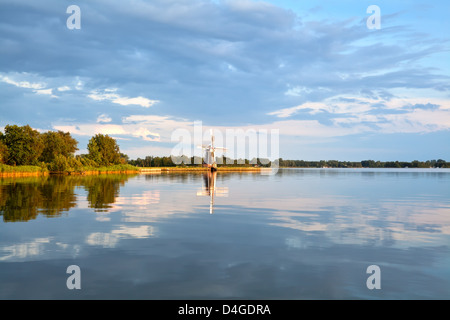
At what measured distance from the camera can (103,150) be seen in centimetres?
15462

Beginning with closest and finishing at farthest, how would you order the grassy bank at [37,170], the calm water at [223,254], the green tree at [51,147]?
→ the calm water at [223,254]
the grassy bank at [37,170]
the green tree at [51,147]

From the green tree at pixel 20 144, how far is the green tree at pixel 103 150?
35.1 m

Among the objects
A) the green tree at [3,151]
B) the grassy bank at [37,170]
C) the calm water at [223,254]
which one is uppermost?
the green tree at [3,151]

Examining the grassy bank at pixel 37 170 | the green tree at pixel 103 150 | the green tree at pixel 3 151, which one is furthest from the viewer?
the green tree at pixel 103 150

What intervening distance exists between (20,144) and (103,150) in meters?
49.2

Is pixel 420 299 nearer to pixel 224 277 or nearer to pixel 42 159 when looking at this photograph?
pixel 224 277

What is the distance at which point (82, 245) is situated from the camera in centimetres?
1566

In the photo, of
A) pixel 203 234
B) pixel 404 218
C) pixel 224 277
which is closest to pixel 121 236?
pixel 203 234

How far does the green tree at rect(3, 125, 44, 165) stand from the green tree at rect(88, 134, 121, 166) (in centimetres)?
3510

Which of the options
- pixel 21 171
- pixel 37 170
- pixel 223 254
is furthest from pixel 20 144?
pixel 223 254

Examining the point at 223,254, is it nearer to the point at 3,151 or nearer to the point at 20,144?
the point at 3,151

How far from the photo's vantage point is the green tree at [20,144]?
106 meters

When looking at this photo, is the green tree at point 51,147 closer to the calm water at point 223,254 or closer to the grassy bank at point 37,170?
the grassy bank at point 37,170

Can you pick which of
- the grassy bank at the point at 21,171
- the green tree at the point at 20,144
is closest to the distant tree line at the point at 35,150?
the green tree at the point at 20,144
